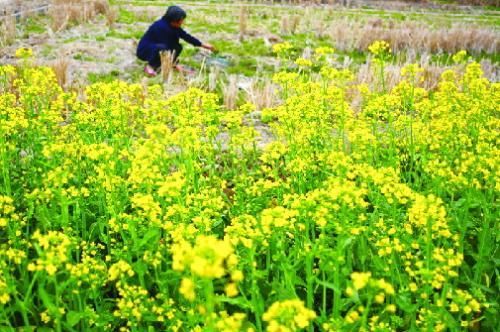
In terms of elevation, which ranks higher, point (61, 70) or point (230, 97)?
point (61, 70)

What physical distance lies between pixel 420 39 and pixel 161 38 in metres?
5.86

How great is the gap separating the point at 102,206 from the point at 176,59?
5563 millimetres

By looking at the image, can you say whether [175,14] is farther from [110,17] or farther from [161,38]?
[110,17]

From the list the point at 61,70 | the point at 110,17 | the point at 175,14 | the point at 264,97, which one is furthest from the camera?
the point at 110,17

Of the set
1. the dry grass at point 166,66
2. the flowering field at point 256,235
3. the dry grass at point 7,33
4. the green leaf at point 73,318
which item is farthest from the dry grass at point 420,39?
the green leaf at point 73,318

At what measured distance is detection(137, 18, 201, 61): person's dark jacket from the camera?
8.92 metres

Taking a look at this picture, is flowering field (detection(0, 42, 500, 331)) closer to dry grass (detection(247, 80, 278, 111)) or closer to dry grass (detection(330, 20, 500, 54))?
dry grass (detection(247, 80, 278, 111))

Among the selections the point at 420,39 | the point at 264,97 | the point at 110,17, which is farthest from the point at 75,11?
the point at 420,39

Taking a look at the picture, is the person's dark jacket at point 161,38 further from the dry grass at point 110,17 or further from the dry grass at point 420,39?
the dry grass at point 420,39

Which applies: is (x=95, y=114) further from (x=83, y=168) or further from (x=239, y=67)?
(x=239, y=67)

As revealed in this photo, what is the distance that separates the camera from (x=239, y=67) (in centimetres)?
920

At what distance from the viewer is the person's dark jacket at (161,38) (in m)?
8.92

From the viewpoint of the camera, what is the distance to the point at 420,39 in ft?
37.5

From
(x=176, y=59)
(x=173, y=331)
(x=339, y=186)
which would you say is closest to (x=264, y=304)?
(x=173, y=331)
